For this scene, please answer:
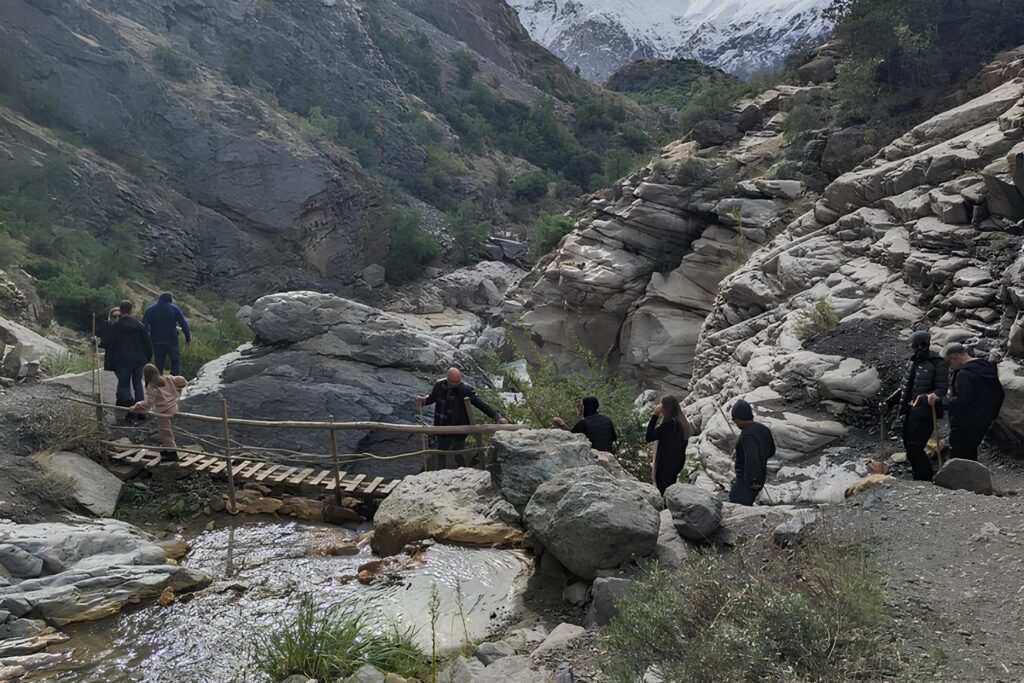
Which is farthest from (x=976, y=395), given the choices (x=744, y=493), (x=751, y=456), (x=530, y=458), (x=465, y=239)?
(x=465, y=239)

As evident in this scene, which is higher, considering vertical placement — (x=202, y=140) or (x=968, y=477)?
(x=202, y=140)

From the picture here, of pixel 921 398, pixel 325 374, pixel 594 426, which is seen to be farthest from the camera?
pixel 325 374

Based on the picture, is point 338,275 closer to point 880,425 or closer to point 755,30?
point 880,425

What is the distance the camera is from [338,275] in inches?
1253

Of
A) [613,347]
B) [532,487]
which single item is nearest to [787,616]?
[532,487]

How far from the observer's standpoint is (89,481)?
7.42 meters

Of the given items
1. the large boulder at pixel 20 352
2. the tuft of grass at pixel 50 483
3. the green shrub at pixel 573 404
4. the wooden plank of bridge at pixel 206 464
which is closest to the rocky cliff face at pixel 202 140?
the large boulder at pixel 20 352

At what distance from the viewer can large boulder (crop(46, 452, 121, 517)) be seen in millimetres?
7098

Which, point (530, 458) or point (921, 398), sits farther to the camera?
point (921, 398)

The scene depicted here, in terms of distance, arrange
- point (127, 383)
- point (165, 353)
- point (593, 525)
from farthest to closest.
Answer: point (165, 353), point (127, 383), point (593, 525)

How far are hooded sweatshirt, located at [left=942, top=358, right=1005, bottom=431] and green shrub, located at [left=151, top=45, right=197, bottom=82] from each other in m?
34.7

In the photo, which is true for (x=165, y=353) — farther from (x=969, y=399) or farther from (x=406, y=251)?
(x=406, y=251)

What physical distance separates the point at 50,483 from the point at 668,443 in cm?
584

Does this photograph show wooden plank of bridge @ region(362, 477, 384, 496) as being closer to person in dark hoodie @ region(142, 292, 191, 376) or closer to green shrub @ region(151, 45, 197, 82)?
person in dark hoodie @ region(142, 292, 191, 376)
